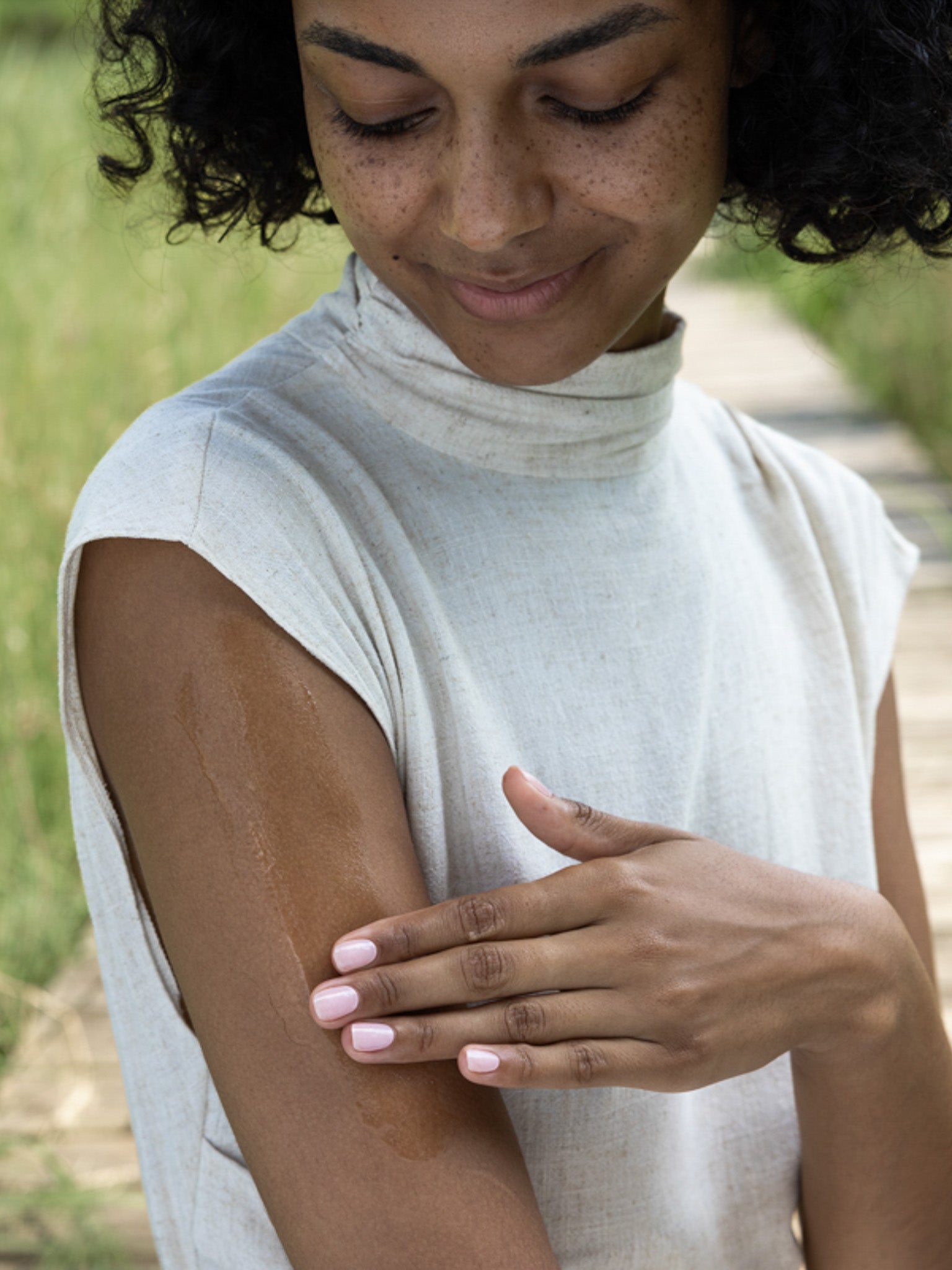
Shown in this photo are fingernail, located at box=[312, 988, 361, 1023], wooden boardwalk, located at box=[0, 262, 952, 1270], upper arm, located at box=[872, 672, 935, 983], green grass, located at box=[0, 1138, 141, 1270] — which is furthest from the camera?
wooden boardwalk, located at box=[0, 262, 952, 1270]

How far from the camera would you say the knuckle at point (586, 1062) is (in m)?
0.97

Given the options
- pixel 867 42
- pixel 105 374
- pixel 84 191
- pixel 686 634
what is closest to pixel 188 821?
pixel 686 634

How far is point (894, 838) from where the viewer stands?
5.03 ft

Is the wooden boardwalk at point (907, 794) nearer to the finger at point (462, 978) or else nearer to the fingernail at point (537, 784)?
the fingernail at point (537, 784)

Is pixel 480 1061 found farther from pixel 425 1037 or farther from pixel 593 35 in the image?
pixel 593 35

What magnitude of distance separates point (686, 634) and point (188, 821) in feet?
1.74

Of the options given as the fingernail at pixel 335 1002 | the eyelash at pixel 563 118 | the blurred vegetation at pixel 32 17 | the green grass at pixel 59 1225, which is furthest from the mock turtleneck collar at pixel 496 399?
the blurred vegetation at pixel 32 17

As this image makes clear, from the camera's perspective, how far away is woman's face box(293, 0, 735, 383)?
3.28 ft

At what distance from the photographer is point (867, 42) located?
1.21 metres

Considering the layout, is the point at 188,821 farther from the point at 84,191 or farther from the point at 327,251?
the point at 84,191

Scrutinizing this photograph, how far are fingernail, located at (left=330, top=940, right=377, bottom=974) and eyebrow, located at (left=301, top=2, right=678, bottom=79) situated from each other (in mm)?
585

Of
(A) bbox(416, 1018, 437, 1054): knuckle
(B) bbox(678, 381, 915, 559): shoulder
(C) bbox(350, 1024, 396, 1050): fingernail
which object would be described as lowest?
(A) bbox(416, 1018, 437, 1054): knuckle

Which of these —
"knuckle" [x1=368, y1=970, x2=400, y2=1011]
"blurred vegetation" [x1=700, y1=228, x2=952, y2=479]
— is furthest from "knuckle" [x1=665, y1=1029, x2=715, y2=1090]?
"blurred vegetation" [x1=700, y1=228, x2=952, y2=479]

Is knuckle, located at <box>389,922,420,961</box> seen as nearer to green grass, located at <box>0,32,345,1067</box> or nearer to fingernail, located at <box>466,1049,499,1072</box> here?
fingernail, located at <box>466,1049,499,1072</box>
